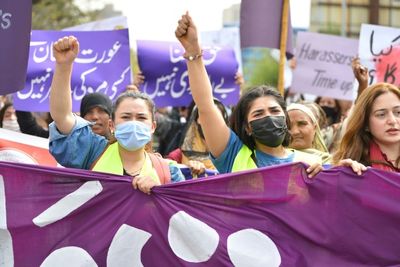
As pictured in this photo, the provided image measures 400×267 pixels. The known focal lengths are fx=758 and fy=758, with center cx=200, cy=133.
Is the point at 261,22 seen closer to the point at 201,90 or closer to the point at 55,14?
the point at 201,90

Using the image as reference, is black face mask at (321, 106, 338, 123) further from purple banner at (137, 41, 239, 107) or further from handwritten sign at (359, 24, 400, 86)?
purple banner at (137, 41, 239, 107)

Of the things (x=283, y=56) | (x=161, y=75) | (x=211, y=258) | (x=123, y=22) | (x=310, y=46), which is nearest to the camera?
(x=211, y=258)

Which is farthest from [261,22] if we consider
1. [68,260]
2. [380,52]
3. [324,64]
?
[68,260]

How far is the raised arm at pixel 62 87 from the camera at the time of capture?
340 centimetres

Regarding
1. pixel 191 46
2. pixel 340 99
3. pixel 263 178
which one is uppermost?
pixel 191 46

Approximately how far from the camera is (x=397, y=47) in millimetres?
6910

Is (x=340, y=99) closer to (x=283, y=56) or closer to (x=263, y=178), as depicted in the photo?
(x=283, y=56)

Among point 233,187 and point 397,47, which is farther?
point 397,47

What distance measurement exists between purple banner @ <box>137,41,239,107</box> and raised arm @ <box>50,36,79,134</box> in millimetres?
3308

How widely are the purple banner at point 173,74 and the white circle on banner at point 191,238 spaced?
11.7 ft

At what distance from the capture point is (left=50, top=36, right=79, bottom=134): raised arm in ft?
11.2

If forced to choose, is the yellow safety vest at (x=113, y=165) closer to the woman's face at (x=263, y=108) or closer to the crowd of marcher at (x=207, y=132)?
the crowd of marcher at (x=207, y=132)

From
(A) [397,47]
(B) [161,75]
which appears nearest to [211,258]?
(B) [161,75]

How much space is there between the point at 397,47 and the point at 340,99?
1161 mm
